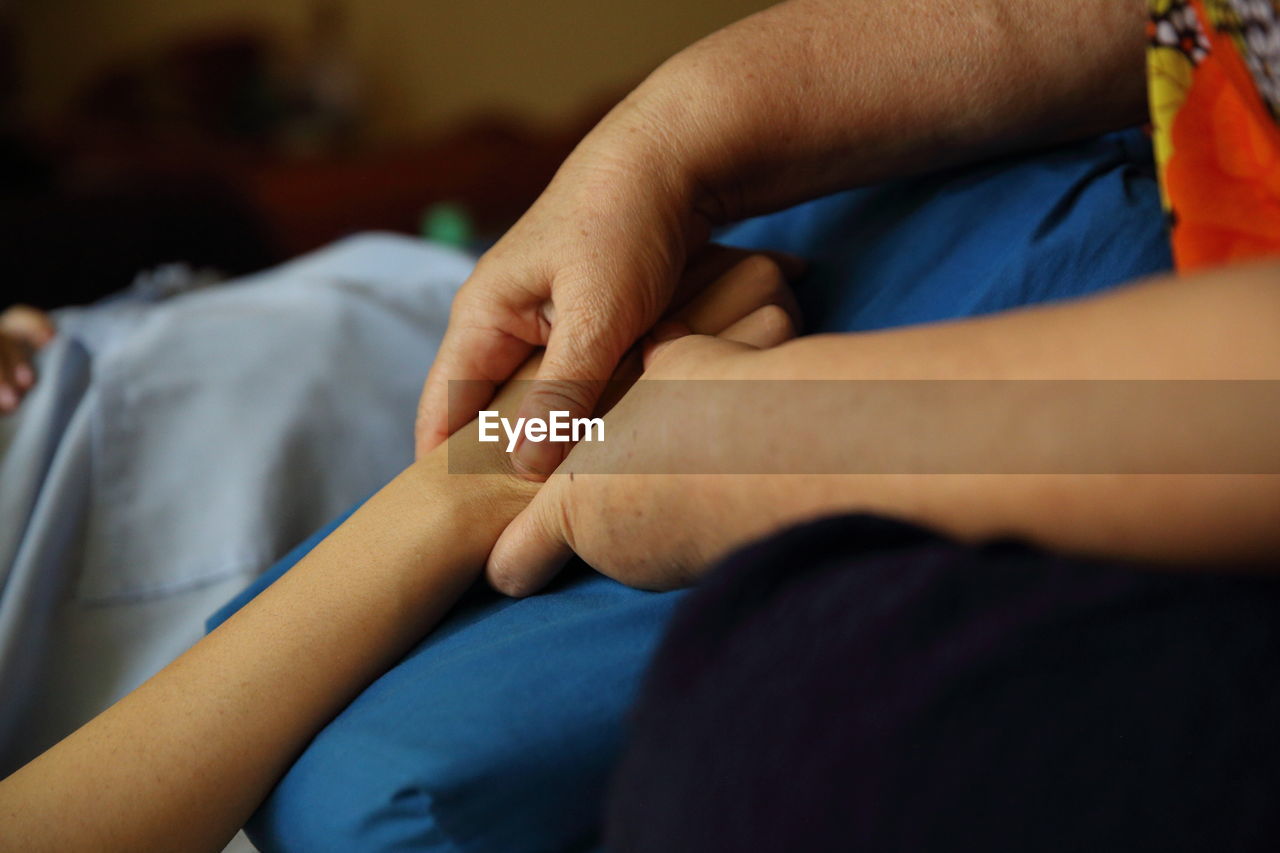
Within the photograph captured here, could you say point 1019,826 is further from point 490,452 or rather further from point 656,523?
point 490,452

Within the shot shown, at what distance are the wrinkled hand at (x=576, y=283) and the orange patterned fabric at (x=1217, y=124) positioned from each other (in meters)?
0.28

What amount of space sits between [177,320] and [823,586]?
812 millimetres

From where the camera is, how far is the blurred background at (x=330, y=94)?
3238mm

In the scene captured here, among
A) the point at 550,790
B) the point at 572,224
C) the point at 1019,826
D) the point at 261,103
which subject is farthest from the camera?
the point at 261,103

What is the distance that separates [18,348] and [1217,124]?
1.00 meters

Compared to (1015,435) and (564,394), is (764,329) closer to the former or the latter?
(564,394)

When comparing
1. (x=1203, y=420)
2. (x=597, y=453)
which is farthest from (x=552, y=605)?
(x=1203, y=420)

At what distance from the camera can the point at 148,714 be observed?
50 centimetres

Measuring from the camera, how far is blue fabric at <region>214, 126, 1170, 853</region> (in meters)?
0.42

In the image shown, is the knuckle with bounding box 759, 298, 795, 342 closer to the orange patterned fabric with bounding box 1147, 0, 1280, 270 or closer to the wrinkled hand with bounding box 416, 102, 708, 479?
the wrinkled hand with bounding box 416, 102, 708, 479

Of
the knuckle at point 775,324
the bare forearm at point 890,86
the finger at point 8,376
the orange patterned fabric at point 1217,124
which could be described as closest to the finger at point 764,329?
the knuckle at point 775,324

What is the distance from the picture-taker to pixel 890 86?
0.65 m

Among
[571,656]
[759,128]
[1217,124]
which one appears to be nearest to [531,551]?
[571,656]

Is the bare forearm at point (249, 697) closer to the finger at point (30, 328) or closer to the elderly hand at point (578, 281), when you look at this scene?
the elderly hand at point (578, 281)
